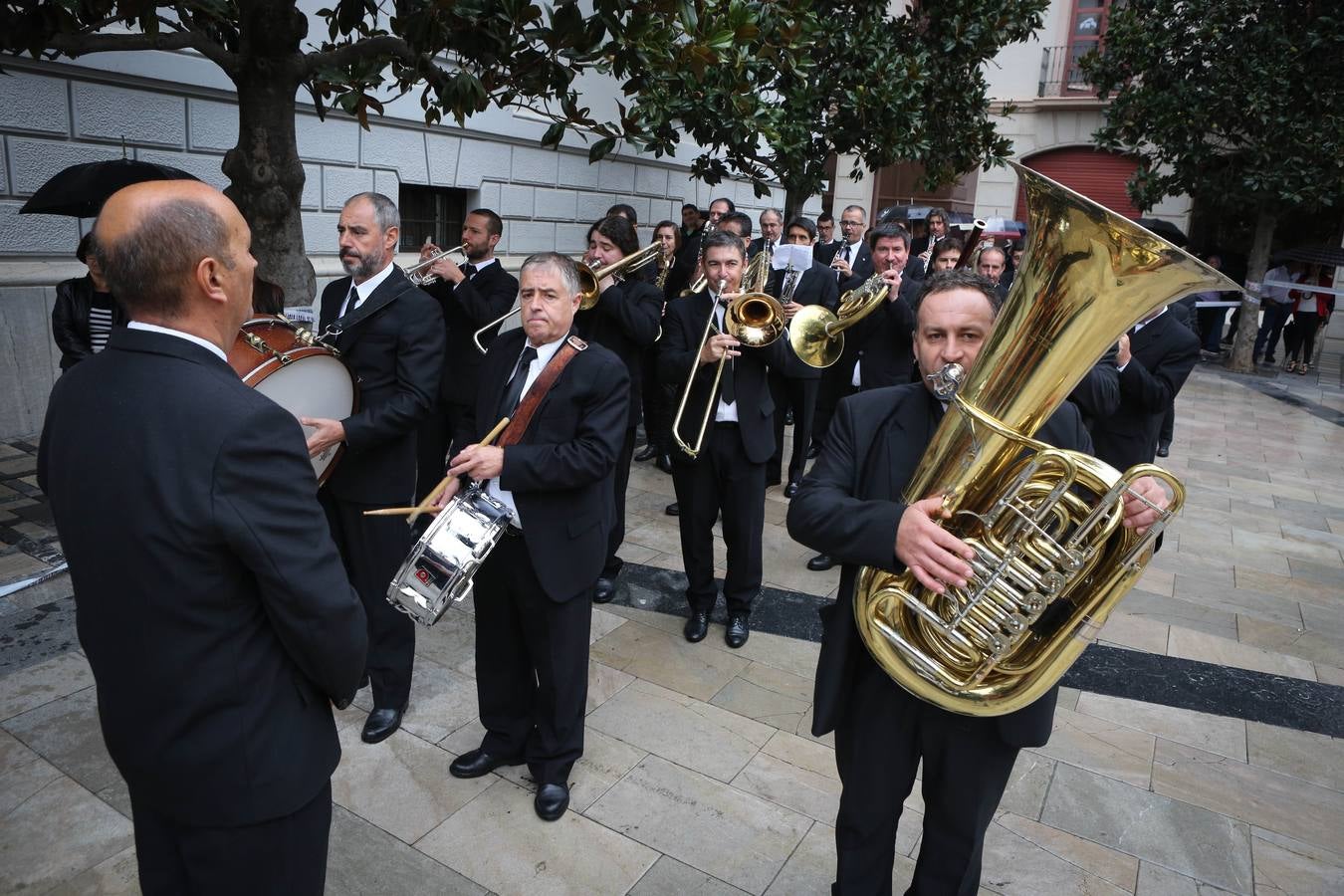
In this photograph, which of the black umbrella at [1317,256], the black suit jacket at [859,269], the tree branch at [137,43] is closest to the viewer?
the tree branch at [137,43]

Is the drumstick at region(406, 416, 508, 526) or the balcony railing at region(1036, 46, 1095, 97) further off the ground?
the balcony railing at region(1036, 46, 1095, 97)

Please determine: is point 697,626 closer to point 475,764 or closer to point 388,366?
point 475,764

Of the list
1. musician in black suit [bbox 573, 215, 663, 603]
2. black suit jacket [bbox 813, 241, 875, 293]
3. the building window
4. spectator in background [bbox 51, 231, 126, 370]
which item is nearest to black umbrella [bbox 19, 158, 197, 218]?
spectator in background [bbox 51, 231, 126, 370]

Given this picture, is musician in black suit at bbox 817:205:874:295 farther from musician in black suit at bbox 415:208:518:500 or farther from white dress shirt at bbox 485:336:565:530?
white dress shirt at bbox 485:336:565:530

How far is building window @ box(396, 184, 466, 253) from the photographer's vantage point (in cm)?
1061

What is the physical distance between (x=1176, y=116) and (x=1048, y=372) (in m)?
15.4

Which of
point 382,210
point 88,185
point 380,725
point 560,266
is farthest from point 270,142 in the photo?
point 380,725

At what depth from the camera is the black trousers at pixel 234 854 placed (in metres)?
1.81

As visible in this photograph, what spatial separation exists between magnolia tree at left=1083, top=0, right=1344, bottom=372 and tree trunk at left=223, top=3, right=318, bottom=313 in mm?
14125

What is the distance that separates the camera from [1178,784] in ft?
12.1

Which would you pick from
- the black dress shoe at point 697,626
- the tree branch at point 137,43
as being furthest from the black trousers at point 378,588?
the tree branch at point 137,43

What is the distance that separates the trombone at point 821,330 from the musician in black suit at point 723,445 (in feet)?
0.99

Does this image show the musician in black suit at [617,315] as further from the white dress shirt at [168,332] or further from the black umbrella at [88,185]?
the white dress shirt at [168,332]

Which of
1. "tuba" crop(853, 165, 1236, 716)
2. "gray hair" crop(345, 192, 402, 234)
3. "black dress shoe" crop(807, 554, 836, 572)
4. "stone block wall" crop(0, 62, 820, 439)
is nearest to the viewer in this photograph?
"tuba" crop(853, 165, 1236, 716)
